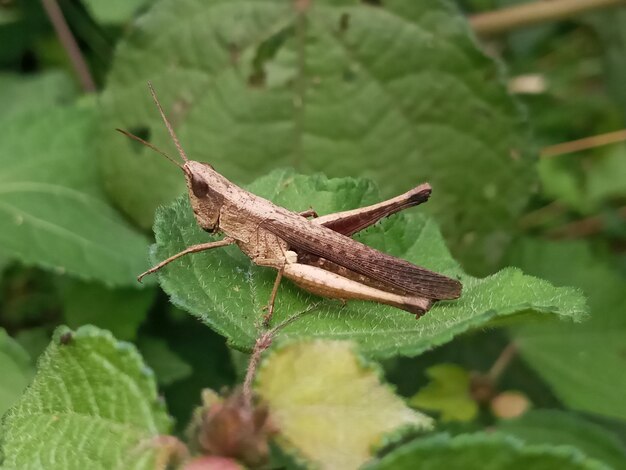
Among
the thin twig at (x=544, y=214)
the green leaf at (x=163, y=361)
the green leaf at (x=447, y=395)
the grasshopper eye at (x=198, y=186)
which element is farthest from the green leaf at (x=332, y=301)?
the thin twig at (x=544, y=214)

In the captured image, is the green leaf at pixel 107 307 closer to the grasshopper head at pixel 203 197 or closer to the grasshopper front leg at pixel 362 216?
the grasshopper head at pixel 203 197

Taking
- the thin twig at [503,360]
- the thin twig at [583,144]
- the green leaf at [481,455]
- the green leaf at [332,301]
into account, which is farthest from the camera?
the thin twig at [583,144]

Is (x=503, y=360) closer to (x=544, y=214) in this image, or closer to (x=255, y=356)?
(x=544, y=214)

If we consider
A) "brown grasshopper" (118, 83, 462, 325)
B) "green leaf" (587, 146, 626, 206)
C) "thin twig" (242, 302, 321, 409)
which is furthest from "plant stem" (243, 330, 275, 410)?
"green leaf" (587, 146, 626, 206)

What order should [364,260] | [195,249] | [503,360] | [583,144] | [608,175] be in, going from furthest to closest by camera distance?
[608,175], [583,144], [503,360], [364,260], [195,249]

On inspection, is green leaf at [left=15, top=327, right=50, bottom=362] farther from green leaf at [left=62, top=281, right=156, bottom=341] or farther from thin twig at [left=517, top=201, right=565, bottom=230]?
thin twig at [left=517, top=201, right=565, bottom=230]

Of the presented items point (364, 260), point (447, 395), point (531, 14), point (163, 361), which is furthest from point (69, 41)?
point (447, 395)

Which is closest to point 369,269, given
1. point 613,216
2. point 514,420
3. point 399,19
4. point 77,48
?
point 514,420
